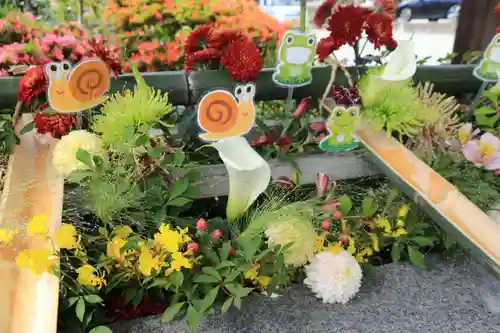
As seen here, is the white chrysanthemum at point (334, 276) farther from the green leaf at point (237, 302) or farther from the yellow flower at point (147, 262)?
the yellow flower at point (147, 262)

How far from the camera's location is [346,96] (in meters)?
1.23

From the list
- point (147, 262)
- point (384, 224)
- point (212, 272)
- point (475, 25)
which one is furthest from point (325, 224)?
point (475, 25)

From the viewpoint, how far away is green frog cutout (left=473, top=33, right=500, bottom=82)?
1319 millimetres

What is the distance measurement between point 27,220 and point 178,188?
0.31 m

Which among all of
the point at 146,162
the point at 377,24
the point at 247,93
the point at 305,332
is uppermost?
the point at 377,24

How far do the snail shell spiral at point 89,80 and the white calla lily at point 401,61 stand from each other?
26.4 inches

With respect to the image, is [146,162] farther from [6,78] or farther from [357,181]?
[357,181]

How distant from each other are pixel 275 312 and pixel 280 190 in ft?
0.98

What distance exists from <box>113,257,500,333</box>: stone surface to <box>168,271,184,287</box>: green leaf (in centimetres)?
10

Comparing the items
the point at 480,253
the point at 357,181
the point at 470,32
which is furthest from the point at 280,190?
the point at 470,32

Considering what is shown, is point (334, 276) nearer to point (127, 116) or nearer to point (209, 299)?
point (209, 299)

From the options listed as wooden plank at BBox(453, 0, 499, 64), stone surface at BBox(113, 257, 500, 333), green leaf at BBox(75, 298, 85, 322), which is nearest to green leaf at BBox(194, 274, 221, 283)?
stone surface at BBox(113, 257, 500, 333)

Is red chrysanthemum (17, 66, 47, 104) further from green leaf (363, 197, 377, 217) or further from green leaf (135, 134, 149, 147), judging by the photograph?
green leaf (363, 197, 377, 217)

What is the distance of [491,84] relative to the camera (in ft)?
4.86
